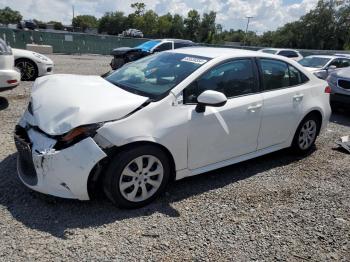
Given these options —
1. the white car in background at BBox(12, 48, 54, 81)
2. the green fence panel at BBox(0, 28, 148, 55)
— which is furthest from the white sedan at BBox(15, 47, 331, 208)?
the green fence panel at BBox(0, 28, 148, 55)

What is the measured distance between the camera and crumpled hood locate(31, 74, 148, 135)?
10.4ft

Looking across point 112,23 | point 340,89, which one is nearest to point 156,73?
point 340,89

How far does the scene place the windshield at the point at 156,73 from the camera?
3735mm

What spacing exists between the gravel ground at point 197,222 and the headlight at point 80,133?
2.48 ft

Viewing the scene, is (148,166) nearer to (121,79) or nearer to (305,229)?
(121,79)

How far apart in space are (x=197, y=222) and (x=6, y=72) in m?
5.21

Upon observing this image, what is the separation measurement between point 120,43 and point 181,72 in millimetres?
25865

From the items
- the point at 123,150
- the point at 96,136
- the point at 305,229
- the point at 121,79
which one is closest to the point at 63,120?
the point at 96,136

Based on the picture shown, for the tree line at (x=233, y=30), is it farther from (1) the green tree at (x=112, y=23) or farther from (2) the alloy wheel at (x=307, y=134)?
(2) the alloy wheel at (x=307, y=134)

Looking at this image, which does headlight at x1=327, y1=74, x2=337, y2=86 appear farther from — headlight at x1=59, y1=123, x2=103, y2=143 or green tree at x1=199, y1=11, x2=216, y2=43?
green tree at x1=199, y1=11, x2=216, y2=43

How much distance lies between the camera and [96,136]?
3.13 m

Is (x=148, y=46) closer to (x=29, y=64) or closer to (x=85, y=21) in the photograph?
(x=29, y=64)

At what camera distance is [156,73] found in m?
4.07

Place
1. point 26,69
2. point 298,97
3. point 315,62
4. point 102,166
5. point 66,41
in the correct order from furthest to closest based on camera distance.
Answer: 1. point 66,41
2. point 315,62
3. point 26,69
4. point 298,97
5. point 102,166
